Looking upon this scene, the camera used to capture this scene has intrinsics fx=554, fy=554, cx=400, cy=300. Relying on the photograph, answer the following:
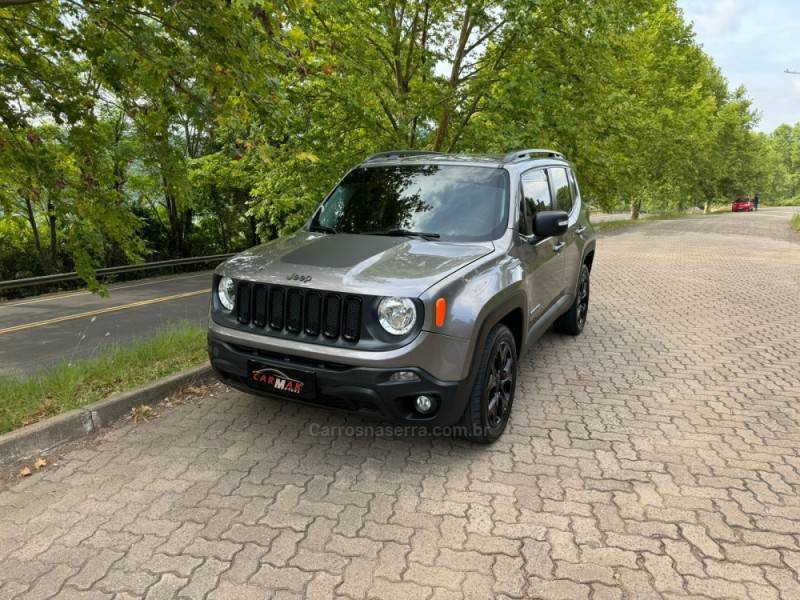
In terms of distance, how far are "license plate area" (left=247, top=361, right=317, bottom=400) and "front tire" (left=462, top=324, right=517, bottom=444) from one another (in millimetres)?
967

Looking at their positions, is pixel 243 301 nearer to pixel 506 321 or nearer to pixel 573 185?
pixel 506 321

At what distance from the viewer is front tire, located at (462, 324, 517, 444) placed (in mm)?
3438

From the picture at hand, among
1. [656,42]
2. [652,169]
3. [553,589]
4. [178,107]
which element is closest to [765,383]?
[553,589]

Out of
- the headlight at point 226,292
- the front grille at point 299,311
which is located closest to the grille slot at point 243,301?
the front grille at point 299,311

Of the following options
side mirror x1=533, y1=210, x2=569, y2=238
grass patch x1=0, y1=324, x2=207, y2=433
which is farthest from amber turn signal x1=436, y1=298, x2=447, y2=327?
grass patch x1=0, y1=324, x2=207, y2=433

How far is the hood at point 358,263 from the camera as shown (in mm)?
3143

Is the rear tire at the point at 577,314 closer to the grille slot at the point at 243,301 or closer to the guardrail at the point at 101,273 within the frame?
the grille slot at the point at 243,301

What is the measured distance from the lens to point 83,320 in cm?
1053

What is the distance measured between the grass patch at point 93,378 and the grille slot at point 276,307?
1744 mm

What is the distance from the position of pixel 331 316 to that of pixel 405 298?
0.46m

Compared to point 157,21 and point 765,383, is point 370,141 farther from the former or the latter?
point 765,383

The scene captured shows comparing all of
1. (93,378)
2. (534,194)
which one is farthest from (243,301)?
(534,194)

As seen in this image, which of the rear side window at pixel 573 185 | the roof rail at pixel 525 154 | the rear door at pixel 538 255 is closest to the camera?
the rear door at pixel 538 255

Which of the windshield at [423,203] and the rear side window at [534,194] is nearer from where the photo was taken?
the windshield at [423,203]
